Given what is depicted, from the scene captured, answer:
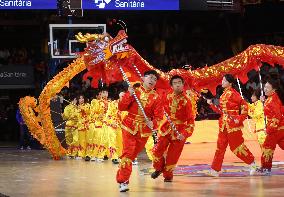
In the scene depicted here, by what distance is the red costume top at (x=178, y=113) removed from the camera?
11281mm

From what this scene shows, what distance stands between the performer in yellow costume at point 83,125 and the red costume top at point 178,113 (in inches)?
199

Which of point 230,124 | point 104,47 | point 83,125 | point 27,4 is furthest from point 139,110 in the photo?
point 27,4

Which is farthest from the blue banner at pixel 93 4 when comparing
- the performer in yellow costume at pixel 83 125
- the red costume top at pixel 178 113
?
the red costume top at pixel 178 113

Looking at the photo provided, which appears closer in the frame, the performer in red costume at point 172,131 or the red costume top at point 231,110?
the performer in red costume at point 172,131

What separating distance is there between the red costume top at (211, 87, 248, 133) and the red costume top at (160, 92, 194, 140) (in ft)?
2.29

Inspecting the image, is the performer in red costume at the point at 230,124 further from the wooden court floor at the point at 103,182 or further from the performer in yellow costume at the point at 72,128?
the performer in yellow costume at the point at 72,128

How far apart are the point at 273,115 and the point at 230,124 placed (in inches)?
29.2

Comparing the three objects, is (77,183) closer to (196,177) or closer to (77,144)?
(196,177)

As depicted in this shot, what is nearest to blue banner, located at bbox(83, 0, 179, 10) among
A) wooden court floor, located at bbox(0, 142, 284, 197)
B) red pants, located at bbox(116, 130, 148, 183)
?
wooden court floor, located at bbox(0, 142, 284, 197)

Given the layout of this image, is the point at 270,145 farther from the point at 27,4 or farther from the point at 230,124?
the point at 27,4

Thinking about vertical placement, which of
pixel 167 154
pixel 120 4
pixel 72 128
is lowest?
pixel 167 154

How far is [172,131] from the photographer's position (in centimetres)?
1123

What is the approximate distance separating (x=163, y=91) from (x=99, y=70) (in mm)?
1487

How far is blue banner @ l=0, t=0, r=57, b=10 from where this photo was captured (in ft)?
58.7
